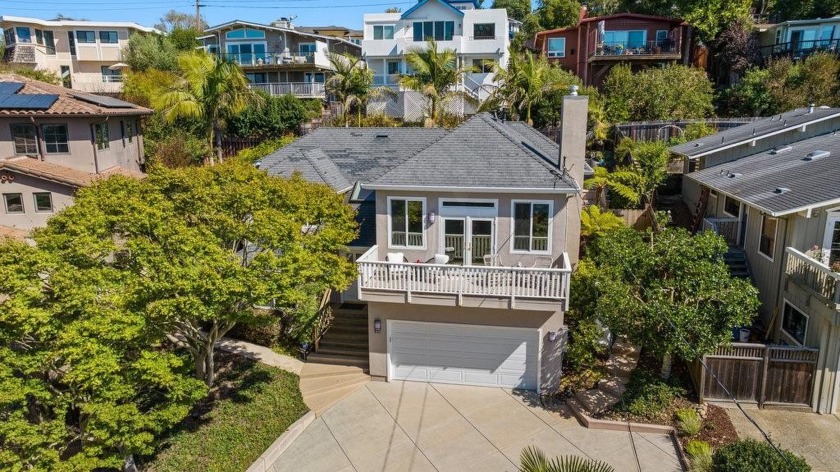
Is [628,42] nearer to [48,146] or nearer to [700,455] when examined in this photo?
[700,455]

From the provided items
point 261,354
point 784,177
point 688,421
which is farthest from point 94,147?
point 784,177

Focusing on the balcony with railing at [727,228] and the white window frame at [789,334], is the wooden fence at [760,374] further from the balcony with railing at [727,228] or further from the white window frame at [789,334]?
the balcony with railing at [727,228]

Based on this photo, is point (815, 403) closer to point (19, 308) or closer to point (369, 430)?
point (369, 430)

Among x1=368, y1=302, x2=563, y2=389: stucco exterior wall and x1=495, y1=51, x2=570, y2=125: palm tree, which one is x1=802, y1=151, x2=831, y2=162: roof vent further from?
x1=495, y1=51, x2=570, y2=125: palm tree

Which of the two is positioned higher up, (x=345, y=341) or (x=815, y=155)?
(x=815, y=155)

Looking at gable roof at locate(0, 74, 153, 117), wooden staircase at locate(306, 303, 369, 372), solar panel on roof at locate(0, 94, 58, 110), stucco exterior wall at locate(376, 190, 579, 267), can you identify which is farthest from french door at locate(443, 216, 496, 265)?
solar panel on roof at locate(0, 94, 58, 110)

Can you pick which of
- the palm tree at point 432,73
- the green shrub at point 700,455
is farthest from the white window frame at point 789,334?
the palm tree at point 432,73
